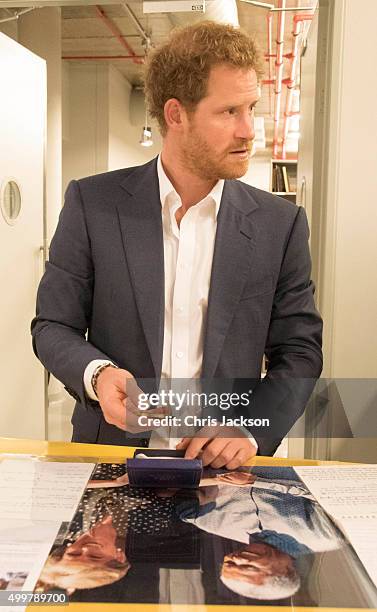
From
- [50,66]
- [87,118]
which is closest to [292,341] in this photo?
[50,66]

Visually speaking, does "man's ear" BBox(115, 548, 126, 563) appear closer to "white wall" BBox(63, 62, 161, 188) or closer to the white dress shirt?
the white dress shirt

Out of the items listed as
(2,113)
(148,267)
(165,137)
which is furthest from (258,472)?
(2,113)

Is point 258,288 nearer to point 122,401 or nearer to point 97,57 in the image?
point 122,401

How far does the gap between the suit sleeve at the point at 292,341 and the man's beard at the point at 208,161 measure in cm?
17

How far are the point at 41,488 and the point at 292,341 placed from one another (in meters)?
0.56

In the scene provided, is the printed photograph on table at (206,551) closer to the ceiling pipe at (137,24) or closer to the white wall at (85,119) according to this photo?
the ceiling pipe at (137,24)

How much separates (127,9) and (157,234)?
13.8 feet

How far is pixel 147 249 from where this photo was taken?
1208 mm

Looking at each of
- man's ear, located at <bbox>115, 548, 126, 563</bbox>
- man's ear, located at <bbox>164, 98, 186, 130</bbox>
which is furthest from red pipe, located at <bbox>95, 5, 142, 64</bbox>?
man's ear, located at <bbox>115, 548, 126, 563</bbox>

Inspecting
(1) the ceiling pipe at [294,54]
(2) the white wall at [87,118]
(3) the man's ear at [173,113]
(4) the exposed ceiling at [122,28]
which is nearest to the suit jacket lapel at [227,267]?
(3) the man's ear at [173,113]

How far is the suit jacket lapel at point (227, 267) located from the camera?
1.15 metres

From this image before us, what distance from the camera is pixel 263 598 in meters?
0.56

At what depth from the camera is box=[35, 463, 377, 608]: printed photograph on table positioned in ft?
1.87

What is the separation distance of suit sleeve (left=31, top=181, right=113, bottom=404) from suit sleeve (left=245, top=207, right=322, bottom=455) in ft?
1.13
